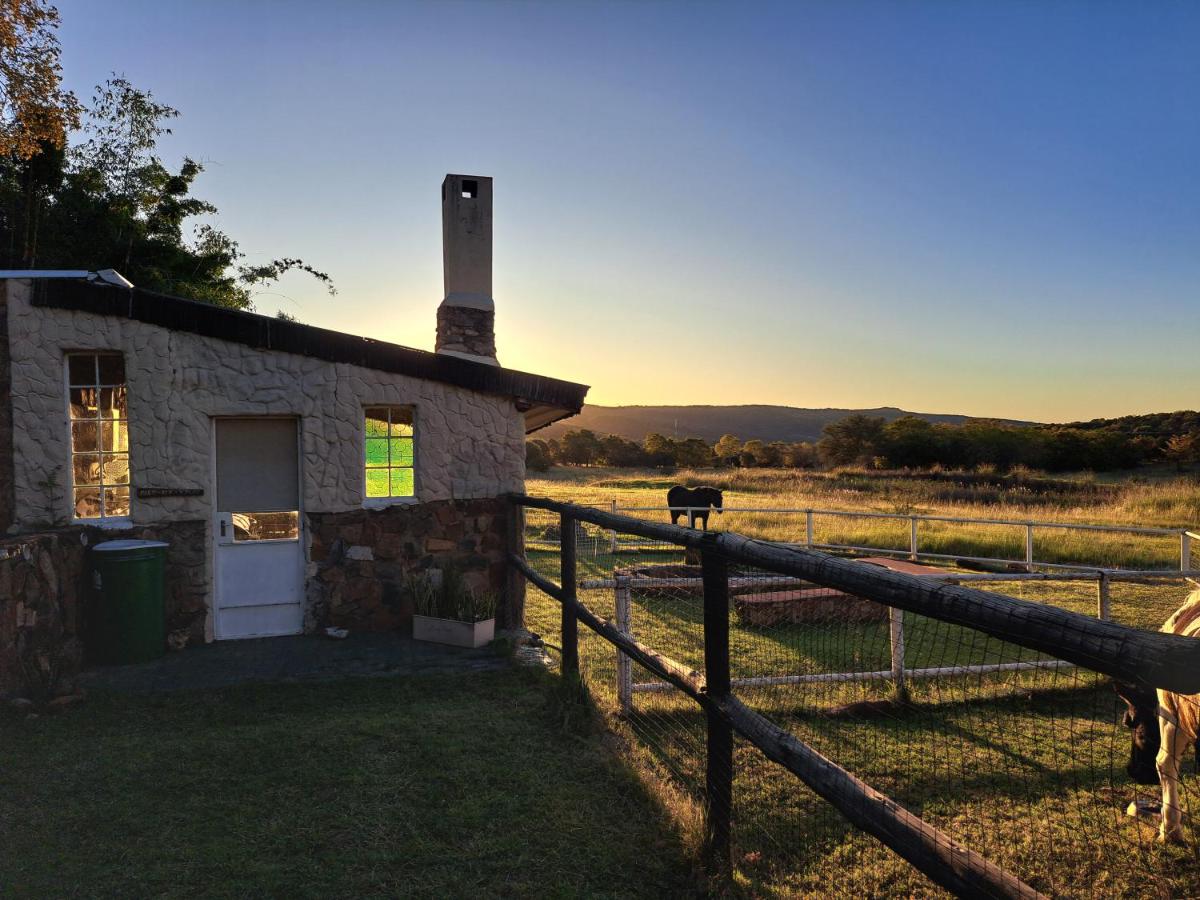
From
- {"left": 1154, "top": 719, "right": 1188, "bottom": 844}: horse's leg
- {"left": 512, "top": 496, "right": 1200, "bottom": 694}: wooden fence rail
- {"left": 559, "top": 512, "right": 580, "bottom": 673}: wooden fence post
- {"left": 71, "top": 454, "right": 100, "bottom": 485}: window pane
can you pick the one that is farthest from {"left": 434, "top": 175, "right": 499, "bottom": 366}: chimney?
{"left": 1154, "top": 719, "right": 1188, "bottom": 844}: horse's leg

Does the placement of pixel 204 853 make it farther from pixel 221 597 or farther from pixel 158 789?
pixel 221 597

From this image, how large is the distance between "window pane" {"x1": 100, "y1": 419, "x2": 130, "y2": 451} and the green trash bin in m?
1.04

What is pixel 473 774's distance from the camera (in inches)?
169

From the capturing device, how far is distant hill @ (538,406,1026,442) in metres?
124

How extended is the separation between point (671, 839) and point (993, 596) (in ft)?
7.44

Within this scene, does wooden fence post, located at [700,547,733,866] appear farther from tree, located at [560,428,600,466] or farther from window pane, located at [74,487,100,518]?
tree, located at [560,428,600,466]

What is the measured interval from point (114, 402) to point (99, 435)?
1.09 ft

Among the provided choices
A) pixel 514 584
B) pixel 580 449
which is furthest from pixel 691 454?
pixel 514 584

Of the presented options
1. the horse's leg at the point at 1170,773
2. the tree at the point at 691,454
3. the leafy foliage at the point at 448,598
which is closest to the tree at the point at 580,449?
the tree at the point at 691,454

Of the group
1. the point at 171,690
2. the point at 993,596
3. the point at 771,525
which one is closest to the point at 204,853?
the point at 171,690

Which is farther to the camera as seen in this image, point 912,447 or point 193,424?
point 912,447

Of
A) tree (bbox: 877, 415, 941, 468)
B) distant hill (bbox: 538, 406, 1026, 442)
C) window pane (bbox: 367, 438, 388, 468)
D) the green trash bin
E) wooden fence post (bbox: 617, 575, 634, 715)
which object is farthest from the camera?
distant hill (bbox: 538, 406, 1026, 442)

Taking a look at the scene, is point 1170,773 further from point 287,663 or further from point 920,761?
point 287,663

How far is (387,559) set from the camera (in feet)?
24.8
